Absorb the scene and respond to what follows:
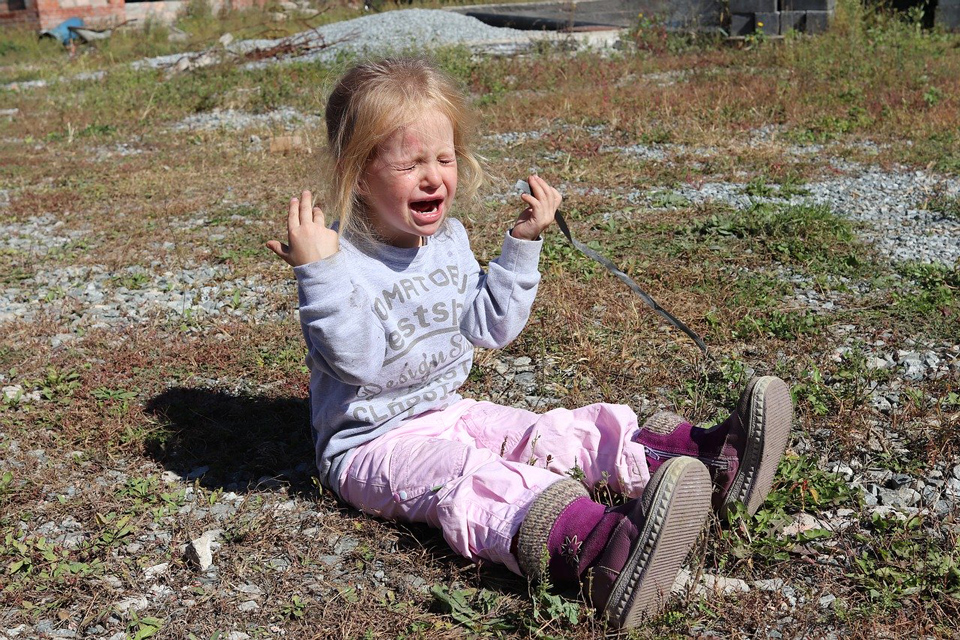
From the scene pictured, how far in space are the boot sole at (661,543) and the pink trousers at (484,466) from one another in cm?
33

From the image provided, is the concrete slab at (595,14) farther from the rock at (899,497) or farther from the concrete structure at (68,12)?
the rock at (899,497)

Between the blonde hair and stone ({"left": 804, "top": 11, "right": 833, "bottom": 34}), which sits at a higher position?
stone ({"left": 804, "top": 11, "right": 833, "bottom": 34})

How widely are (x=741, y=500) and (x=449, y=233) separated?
1242 mm

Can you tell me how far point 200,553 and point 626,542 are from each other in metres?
1.20

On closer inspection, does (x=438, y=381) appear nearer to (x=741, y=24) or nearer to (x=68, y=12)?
(x=741, y=24)

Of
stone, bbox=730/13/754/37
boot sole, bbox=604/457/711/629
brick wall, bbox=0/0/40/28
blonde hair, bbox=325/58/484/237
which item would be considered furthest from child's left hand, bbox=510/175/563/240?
brick wall, bbox=0/0/40/28

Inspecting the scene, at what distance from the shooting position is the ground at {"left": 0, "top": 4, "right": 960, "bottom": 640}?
2404 mm

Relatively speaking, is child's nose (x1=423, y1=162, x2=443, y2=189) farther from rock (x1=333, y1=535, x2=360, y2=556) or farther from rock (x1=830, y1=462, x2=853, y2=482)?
rock (x1=830, y1=462, x2=853, y2=482)

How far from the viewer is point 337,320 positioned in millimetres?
2518

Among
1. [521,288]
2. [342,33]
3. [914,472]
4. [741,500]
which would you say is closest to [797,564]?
[741,500]

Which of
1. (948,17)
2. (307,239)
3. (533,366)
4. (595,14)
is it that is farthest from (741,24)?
Answer: (307,239)

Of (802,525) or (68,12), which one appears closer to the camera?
(802,525)

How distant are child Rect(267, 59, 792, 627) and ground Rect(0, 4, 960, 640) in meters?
0.15

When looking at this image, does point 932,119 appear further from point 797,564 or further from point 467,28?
point 467,28
